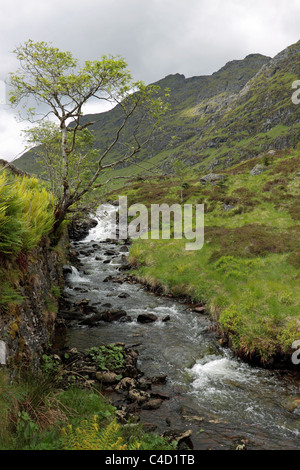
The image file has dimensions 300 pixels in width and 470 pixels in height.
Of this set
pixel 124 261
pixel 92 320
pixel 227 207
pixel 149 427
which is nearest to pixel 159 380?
pixel 149 427

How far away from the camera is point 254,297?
1268 cm

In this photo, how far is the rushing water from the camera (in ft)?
22.8

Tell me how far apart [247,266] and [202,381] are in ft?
28.1

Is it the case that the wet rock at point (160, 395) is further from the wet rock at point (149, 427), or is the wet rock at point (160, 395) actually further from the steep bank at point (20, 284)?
the steep bank at point (20, 284)

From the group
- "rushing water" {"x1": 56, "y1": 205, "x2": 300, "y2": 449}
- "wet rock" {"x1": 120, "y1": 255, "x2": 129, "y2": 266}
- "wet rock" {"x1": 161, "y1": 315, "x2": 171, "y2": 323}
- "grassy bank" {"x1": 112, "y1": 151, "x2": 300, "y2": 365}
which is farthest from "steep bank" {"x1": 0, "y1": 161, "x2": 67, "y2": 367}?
"wet rock" {"x1": 120, "y1": 255, "x2": 129, "y2": 266}

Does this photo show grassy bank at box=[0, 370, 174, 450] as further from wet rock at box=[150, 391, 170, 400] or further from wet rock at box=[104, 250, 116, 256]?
wet rock at box=[104, 250, 116, 256]

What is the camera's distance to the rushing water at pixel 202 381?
696 centimetres

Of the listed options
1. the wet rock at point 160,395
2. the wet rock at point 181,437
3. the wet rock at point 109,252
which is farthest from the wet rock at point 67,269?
the wet rock at point 181,437

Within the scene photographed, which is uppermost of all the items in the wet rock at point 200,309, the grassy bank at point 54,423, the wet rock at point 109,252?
the wet rock at point 109,252

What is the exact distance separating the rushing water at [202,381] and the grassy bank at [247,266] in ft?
3.42

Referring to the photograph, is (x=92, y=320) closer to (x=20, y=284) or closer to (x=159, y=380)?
(x=159, y=380)

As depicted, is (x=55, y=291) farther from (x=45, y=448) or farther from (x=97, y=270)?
(x=97, y=270)

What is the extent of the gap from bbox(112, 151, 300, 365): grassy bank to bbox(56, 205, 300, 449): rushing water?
104cm
